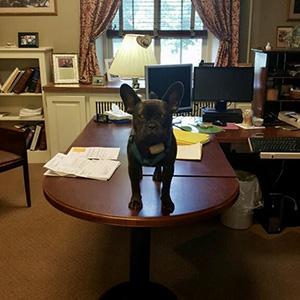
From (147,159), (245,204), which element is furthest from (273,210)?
(147,159)

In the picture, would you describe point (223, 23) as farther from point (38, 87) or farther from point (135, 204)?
point (135, 204)

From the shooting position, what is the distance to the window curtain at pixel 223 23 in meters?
3.77

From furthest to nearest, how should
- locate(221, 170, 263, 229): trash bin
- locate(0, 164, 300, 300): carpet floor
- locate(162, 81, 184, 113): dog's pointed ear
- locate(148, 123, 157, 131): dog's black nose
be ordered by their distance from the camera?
locate(221, 170, 263, 229): trash bin → locate(0, 164, 300, 300): carpet floor → locate(162, 81, 184, 113): dog's pointed ear → locate(148, 123, 157, 131): dog's black nose

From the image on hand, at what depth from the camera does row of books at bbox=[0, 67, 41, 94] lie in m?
3.87

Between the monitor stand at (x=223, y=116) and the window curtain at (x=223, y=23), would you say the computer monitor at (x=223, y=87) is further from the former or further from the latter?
the window curtain at (x=223, y=23)

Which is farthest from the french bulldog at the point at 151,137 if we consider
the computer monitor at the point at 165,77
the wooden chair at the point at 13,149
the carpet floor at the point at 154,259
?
the wooden chair at the point at 13,149

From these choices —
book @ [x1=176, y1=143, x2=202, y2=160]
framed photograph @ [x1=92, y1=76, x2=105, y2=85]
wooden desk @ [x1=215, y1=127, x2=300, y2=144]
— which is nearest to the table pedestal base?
book @ [x1=176, y1=143, x2=202, y2=160]

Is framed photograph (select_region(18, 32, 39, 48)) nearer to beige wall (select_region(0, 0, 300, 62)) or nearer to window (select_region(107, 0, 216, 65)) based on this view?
beige wall (select_region(0, 0, 300, 62))

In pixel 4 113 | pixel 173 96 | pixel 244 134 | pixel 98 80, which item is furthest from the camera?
pixel 4 113

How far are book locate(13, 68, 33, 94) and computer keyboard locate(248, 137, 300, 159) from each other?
2553 mm

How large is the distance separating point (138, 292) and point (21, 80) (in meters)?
2.86

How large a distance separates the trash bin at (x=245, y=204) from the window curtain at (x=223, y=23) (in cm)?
166

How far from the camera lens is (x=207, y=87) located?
280 centimetres

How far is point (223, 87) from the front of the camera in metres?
2.79
